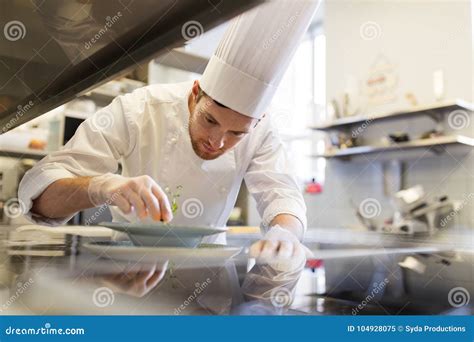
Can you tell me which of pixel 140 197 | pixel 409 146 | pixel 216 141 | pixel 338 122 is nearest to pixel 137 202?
pixel 140 197

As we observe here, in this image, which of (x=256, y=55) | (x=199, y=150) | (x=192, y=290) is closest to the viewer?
(x=192, y=290)

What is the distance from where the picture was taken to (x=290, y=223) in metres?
0.90

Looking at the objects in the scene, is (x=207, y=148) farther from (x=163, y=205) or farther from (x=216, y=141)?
(x=163, y=205)

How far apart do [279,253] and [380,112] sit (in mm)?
1895

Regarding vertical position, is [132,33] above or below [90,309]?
above

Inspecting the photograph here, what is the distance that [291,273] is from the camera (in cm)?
46

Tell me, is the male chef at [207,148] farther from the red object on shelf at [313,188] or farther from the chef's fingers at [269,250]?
the red object on shelf at [313,188]

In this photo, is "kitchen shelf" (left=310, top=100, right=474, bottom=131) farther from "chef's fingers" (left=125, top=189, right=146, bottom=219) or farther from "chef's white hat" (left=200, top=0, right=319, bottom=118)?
"chef's fingers" (left=125, top=189, right=146, bottom=219)

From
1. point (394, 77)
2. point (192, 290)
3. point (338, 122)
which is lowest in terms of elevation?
point (192, 290)

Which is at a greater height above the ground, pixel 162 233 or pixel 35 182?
pixel 35 182

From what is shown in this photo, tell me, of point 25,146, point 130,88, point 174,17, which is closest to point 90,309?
point 174,17

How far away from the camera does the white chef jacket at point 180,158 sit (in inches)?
35.1

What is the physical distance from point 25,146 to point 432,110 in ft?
5.90
